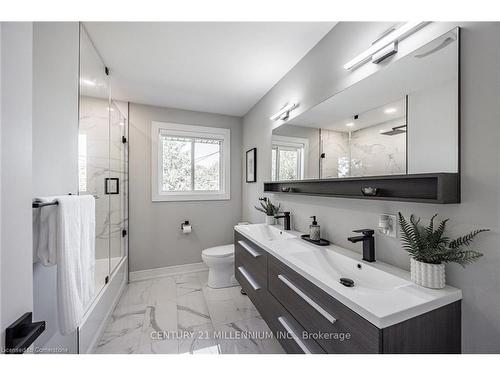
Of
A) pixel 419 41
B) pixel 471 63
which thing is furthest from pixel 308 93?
A: pixel 471 63

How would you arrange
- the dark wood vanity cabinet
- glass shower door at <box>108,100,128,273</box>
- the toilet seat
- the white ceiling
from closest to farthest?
the dark wood vanity cabinet
the white ceiling
glass shower door at <box>108,100,128,273</box>
the toilet seat

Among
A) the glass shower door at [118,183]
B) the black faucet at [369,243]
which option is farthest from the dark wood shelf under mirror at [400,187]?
the glass shower door at [118,183]

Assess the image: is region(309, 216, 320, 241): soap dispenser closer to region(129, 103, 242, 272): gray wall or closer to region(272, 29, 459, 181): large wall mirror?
region(272, 29, 459, 181): large wall mirror

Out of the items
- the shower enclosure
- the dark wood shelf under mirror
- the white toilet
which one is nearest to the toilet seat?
the white toilet

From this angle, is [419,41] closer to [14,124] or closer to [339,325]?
[339,325]

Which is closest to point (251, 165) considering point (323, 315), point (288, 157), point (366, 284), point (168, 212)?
point (288, 157)

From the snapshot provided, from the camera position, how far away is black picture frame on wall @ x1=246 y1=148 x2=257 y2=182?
2716 mm

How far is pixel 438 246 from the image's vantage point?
2.76ft

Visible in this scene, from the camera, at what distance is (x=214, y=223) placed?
308cm

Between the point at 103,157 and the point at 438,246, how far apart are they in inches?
99.7

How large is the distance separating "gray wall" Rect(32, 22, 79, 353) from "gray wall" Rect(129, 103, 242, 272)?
1.39 metres

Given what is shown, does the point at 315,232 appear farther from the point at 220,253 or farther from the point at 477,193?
the point at 220,253
